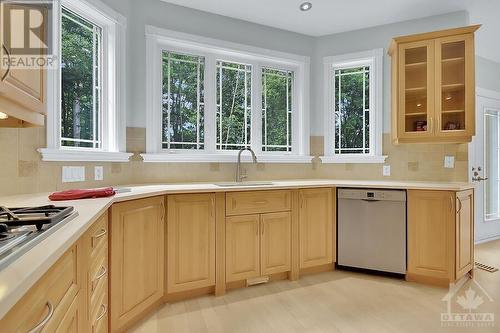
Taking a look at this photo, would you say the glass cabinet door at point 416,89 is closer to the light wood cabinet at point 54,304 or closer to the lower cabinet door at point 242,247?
the lower cabinet door at point 242,247

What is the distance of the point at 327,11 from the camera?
3205 mm

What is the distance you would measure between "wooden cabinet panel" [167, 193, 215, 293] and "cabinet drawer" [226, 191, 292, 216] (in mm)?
176

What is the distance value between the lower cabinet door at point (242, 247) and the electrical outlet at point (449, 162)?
80.5 inches

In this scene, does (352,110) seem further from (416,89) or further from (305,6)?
(305,6)

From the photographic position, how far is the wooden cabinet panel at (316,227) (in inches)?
115

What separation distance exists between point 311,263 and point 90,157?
7.02ft

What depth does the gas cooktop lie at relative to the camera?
0.76 meters

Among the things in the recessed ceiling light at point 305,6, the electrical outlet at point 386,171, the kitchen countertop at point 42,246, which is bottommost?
the kitchen countertop at point 42,246

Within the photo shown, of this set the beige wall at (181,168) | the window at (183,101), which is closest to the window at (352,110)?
the beige wall at (181,168)

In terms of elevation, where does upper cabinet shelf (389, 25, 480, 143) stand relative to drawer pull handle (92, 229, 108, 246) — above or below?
above

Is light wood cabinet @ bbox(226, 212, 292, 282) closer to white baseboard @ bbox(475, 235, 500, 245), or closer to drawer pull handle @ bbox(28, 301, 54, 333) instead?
drawer pull handle @ bbox(28, 301, 54, 333)

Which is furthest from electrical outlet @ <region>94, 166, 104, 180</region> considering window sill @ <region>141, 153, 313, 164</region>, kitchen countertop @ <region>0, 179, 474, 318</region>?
kitchen countertop @ <region>0, 179, 474, 318</region>

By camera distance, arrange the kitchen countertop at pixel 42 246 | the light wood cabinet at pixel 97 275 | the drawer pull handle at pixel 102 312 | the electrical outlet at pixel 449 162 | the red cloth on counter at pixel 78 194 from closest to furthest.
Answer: the kitchen countertop at pixel 42 246, the light wood cabinet at pixel 97 275, the drawer pull handle at pixel 102 312, the red cloth on counter at pixel 78 194, the electrical outlet at pixel 449 162

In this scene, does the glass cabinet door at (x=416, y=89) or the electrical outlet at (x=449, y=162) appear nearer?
the glass cabinet door at (x=416, y=89)
